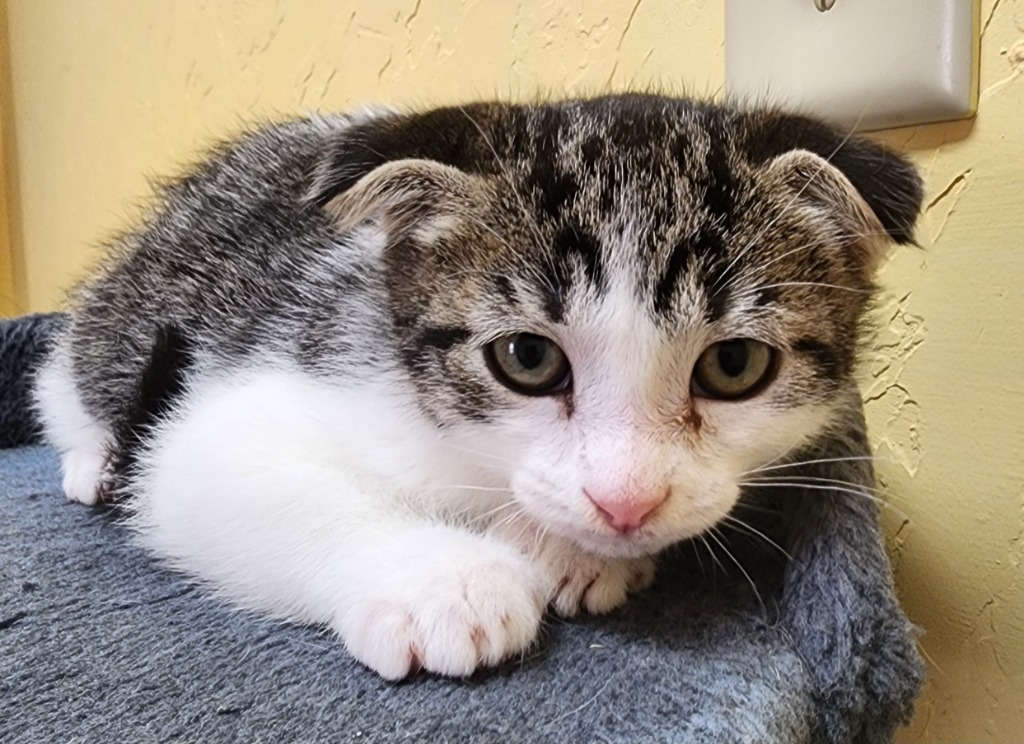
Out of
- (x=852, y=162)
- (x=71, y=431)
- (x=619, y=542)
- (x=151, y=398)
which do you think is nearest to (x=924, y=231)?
(x=852, y=162)

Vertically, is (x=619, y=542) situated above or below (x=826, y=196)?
below

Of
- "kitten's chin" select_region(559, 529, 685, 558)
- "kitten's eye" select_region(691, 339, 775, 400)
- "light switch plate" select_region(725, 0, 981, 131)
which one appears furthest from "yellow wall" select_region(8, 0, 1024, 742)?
"kitten's chin" select_region(559, 529, 685, 558)

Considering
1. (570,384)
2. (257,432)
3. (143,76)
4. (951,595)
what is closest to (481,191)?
(570,384)

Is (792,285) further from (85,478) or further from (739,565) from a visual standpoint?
(85,478)

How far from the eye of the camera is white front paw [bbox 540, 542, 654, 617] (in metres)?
0.73

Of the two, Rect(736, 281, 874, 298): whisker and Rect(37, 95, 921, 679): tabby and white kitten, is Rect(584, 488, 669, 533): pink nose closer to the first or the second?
Rect(37, 95, 921, 679): tabby and white kitten

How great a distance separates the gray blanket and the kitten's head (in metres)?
0.10

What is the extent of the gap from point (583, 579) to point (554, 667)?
0.10 metres

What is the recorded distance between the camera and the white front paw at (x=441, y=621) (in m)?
0.62

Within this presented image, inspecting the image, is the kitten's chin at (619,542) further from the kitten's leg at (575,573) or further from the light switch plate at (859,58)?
the light switch plate at (859,58)

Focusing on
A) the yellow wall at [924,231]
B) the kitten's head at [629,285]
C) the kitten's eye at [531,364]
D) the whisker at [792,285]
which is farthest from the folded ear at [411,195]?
the yellow wall at [924,231]

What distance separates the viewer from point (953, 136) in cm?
91

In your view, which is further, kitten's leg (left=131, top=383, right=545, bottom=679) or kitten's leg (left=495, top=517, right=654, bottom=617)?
kitten's leg (left=495, top=517, right=654, bottom=617)

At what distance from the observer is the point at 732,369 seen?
27.1 inches
